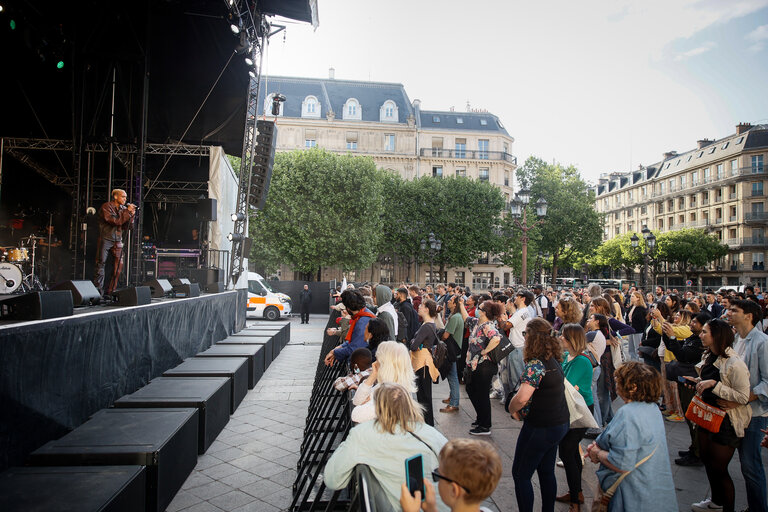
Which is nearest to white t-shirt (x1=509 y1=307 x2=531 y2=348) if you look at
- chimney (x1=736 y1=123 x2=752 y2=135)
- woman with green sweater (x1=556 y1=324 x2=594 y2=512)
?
woman with green sweater (x1=556 y1=324 x2=594 y2=512)

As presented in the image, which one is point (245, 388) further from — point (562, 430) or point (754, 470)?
point (754, 470)

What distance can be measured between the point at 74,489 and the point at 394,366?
6.59ft

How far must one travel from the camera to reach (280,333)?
42.5 ft

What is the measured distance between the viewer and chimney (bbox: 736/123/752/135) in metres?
53.4

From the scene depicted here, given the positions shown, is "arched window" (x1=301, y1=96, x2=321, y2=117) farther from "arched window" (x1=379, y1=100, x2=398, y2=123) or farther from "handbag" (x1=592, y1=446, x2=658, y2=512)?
"handbag" (x1=592, y1=446, x2=658, y2=512)

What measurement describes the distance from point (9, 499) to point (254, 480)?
239cm

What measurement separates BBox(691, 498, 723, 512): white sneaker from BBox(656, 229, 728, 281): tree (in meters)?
59.2

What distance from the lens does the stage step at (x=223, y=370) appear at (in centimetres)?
624

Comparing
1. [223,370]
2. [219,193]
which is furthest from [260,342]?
[219,193]

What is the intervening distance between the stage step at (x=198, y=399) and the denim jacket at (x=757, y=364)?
16.6 feet

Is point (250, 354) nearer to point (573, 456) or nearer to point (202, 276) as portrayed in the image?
point (202, 276)

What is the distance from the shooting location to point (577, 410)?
12.7 ft

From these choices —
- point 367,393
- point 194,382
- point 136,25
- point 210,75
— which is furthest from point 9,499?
point 210,75

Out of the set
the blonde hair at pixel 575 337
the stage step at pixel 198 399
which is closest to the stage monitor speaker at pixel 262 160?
the stage step at pixel 198 399
